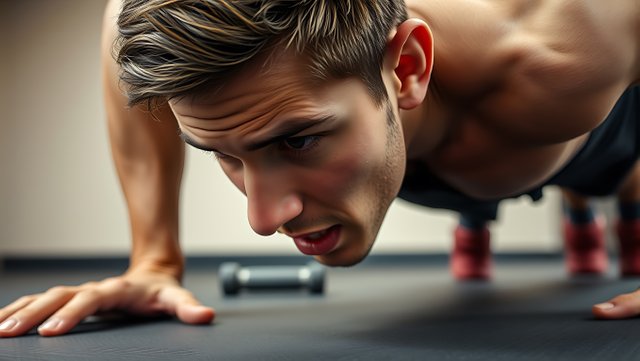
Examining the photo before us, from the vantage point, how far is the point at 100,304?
976 millimetres

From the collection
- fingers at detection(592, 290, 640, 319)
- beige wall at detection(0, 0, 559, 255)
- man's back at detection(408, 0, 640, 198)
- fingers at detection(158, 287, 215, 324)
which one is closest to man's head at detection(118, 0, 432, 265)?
man's back at detection(408, 0, 640, 198)

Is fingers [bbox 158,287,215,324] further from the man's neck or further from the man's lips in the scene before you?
the man's neck

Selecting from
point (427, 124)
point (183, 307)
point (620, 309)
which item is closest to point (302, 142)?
point (427, 124)

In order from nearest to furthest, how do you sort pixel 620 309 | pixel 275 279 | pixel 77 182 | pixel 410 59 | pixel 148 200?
pixel 410 59
pixel 620 309
pixel 148 200
pixel 275 279
pixel 77 182

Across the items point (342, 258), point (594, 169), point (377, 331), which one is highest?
point (594, 169)

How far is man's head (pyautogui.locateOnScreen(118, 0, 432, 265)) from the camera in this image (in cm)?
67

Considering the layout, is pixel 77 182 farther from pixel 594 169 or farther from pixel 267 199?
pixel 267 199

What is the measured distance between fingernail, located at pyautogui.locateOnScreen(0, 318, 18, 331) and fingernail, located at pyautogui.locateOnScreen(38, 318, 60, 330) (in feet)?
0.11

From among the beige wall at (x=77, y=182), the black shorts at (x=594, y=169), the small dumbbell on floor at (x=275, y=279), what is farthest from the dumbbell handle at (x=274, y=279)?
the beige wall at (x=77, y=182)

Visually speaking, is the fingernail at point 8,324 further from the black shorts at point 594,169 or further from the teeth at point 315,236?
the black shorts at point 594,169

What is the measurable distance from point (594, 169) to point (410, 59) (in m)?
0.68

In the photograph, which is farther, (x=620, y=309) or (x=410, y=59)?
(x=620, y=309)

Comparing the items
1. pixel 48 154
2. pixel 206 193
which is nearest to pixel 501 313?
pixel 206 193

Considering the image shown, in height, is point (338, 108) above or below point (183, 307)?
above
